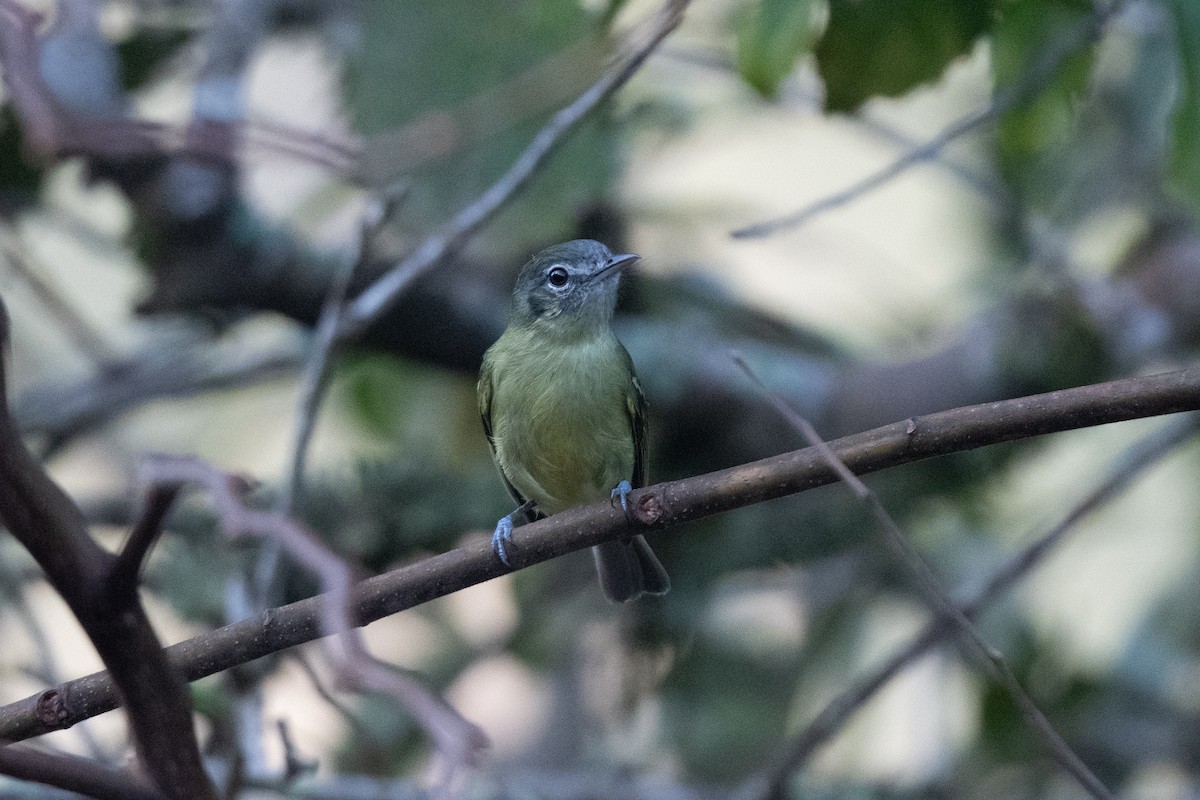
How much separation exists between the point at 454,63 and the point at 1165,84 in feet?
10.5

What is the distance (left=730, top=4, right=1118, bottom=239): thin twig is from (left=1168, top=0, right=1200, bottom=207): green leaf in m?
0.36

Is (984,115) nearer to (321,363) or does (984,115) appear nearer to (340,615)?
(321,363)

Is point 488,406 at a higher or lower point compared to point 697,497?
higher

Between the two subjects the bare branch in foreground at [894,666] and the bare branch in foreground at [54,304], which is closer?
the bare branch in foreground at [894,666]

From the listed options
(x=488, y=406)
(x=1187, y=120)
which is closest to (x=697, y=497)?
(x=1187, y=120)

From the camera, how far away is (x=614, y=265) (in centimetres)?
418

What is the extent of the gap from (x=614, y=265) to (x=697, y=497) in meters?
2.13

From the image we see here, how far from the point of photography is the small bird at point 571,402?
3.95m

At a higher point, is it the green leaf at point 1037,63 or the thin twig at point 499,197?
the thin twig at point 499,197

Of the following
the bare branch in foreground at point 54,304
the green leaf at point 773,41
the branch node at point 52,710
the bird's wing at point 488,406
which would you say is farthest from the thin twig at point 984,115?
the bare branch in foreground at point 54,304

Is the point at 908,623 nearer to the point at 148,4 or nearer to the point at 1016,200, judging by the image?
the point at 1016,200

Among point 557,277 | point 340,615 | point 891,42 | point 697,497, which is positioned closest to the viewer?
point 340,615

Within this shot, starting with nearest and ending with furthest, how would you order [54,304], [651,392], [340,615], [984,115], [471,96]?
[340,615], [984,115], [54,304], [471,96], [651,392]

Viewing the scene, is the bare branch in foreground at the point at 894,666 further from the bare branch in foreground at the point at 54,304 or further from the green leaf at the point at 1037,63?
the bare branch in foreground at the point at 54,304
